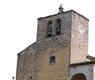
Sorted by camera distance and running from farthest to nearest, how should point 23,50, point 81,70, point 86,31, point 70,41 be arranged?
point 23,50, point 86,31, point 70,41, point 81,70

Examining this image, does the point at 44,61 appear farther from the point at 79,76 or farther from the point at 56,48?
the point at 79,76

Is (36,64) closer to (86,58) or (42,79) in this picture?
(42,79)

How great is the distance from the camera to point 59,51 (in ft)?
73.7

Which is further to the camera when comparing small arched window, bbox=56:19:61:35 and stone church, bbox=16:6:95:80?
small arched window, bbox=56:19:61:35

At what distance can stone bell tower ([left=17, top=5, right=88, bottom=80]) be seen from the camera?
22.1 meters

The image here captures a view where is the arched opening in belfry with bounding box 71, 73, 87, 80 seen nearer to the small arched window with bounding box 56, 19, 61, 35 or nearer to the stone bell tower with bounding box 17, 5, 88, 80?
the stone bell tower with bounding box 17, 5, 88, 80

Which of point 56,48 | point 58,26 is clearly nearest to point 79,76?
point 56,48

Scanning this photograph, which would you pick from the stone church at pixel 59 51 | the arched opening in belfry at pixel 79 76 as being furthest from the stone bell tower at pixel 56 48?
the arched opening in belfry at pixel 79 76

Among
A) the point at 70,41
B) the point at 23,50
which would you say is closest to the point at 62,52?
the point at 70,41

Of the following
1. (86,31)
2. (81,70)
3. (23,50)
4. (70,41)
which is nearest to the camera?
(81,70)

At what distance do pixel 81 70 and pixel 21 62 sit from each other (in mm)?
6283

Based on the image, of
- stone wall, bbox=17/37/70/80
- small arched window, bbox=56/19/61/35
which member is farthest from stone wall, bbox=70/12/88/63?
small arched window, bbox=56/19/61/35

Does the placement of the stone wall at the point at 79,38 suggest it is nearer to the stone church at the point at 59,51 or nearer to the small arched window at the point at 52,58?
the stone church at the point at 59,51

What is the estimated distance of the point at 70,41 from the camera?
72.4 ft
